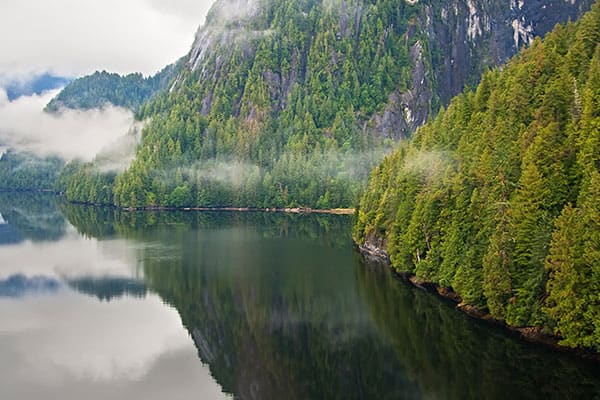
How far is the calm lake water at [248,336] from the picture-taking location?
43062mm

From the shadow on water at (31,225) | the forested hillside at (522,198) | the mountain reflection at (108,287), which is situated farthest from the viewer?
the shadow on water at (31,225)

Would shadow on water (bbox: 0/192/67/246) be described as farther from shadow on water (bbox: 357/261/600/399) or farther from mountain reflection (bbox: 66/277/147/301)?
shadow on water (bbox: 357/261/600/399)

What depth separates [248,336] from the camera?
54750mm

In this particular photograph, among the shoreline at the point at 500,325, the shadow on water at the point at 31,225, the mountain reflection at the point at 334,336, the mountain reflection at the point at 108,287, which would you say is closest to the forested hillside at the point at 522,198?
the shoreline at the point at 500,325

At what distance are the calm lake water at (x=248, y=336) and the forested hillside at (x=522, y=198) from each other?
3726 mm

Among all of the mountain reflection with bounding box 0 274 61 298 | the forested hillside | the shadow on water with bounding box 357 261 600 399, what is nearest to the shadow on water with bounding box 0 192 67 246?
the mountain reflection with bounding box 0 274 61 298

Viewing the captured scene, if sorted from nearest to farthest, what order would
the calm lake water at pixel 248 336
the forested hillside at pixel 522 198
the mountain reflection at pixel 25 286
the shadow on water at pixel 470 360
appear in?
the shadow on water at pixel 470 360, the calm lake water at pixel 248 336, the forested hillside at pixel 522 198, the mountain reflection at pixel 25 286

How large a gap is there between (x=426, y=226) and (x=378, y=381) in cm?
2916

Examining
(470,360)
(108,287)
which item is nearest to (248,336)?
(470,360)

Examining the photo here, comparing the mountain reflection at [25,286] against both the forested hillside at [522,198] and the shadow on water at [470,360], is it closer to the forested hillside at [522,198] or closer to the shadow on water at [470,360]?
the shadow on water at [470,360]

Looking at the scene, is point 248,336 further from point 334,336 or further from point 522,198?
point 522,198

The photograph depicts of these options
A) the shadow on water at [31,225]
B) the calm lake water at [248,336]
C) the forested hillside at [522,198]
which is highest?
the forested hillside at [522,198]

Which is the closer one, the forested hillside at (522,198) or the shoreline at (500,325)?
the forested hillside at (522,198)

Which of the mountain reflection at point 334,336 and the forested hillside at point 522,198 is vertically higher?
the forested hillside at point 522,198
